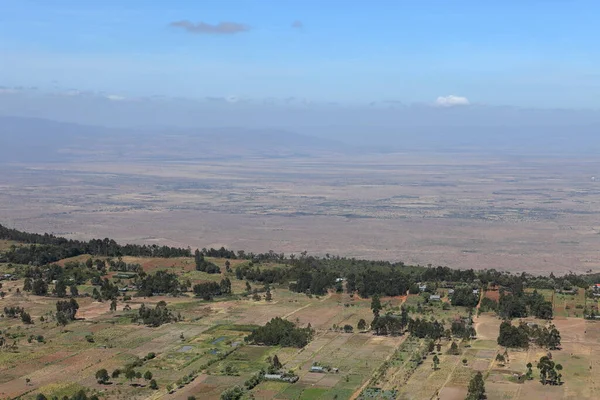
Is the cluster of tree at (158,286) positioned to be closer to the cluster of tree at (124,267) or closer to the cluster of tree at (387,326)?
the cluster of tree at (124,267)

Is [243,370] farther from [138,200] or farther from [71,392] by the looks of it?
[138,200]

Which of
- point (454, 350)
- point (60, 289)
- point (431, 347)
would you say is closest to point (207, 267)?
point (60, 289)

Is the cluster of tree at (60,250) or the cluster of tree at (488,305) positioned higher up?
the cluster of tree at (60,250)

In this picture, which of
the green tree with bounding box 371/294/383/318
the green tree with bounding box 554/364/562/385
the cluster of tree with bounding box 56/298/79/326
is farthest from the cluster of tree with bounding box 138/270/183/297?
the green tree with bounding box 554/364/562/385

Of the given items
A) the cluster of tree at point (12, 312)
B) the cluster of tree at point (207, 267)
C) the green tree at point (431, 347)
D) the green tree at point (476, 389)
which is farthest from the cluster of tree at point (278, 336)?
the cluster of tree at point (207, 267)

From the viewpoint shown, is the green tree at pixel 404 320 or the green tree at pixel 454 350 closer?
the green tree at pixel 454 350

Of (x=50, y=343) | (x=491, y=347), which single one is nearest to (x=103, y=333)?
(x=50, y=343)
